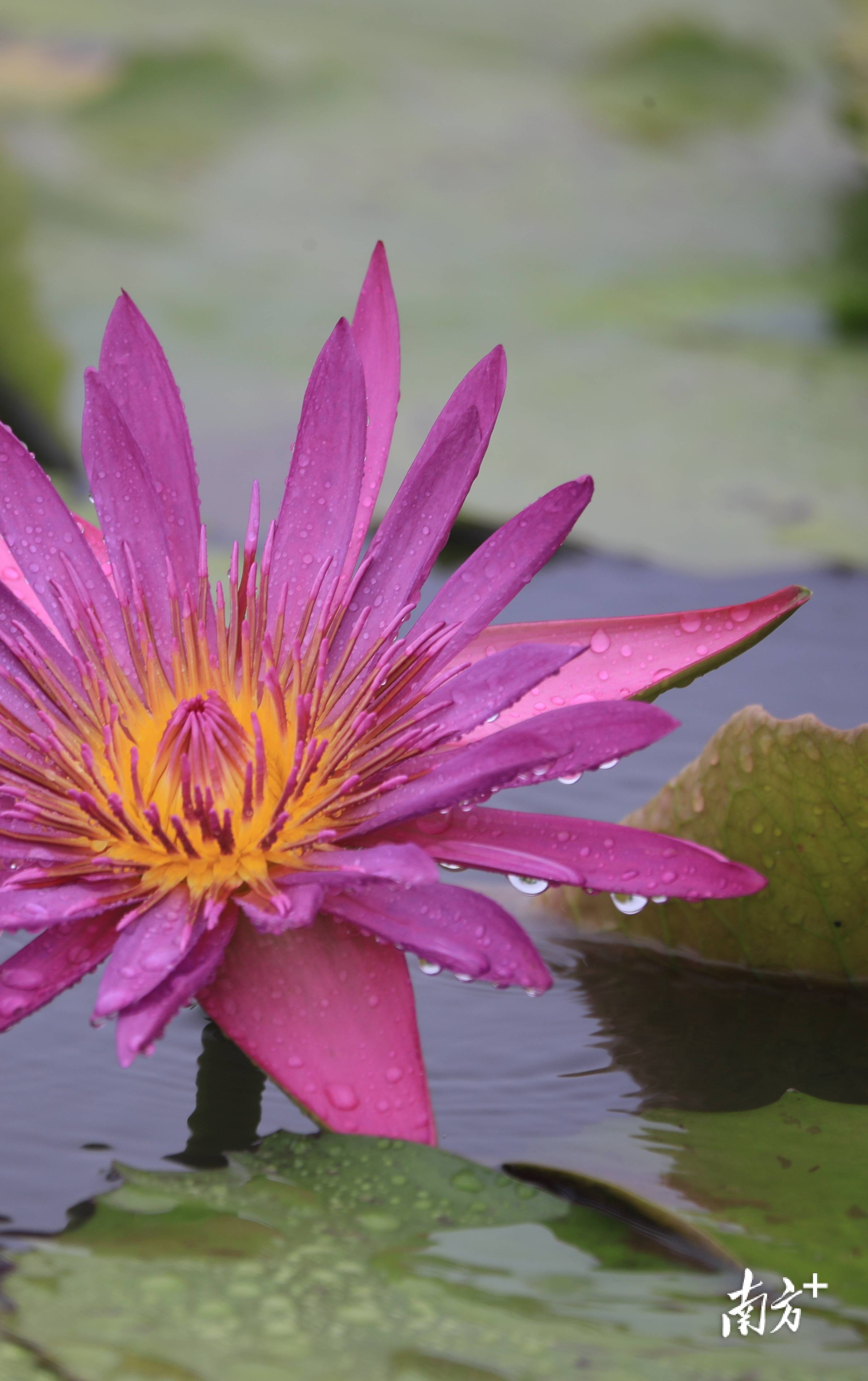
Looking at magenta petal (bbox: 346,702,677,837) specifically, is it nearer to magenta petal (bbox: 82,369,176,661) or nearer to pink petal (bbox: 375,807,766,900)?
pink petal (bbox: 375,807,766,900)

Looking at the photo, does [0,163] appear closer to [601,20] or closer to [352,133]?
[352,133]

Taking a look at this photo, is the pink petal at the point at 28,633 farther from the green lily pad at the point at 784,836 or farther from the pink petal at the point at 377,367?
the green lily pad at the point at 784,836

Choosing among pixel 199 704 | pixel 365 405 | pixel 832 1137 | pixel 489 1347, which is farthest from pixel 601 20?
pixel 489 1347

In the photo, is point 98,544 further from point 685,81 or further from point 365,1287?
point 685,81

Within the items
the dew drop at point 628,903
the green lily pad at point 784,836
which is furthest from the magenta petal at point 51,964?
the green lily pad at point 784,836

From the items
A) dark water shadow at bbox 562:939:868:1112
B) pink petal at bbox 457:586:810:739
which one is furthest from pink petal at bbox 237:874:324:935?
dark water shadow at bbox 562:939:868:1112

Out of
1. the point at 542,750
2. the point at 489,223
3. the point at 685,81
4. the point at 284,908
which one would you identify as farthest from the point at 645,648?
the point at 685,81

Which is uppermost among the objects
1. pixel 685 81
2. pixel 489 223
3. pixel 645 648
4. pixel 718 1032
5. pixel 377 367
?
pixel 685 81
